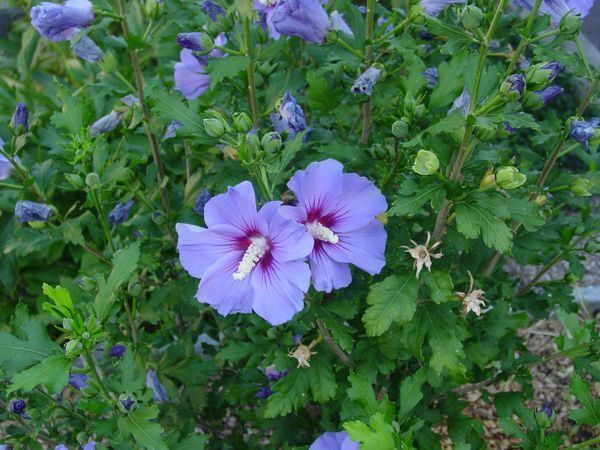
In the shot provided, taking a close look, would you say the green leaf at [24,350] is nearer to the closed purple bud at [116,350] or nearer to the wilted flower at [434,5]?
the closed purple bud at [116,350]

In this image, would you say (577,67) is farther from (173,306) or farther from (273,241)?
(173,306)

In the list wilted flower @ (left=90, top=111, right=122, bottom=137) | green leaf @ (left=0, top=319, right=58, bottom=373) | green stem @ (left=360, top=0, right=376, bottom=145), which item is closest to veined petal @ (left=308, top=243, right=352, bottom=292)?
green stem @ (left=360, top=0, right=376, bottom=145)

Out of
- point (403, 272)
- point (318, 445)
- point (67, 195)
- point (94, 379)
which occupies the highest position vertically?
point (403, 272)

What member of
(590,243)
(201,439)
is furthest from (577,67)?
(201,439)

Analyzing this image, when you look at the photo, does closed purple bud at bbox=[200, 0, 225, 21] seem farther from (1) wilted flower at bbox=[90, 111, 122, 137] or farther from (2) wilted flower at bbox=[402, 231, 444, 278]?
(2) wilted flower at bbox=[402, 231, 444, 278]

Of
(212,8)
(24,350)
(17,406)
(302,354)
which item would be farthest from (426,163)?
(17,406)

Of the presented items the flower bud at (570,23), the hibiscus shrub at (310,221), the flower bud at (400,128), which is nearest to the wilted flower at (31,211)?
the hibiscus shrub at (310,221)
